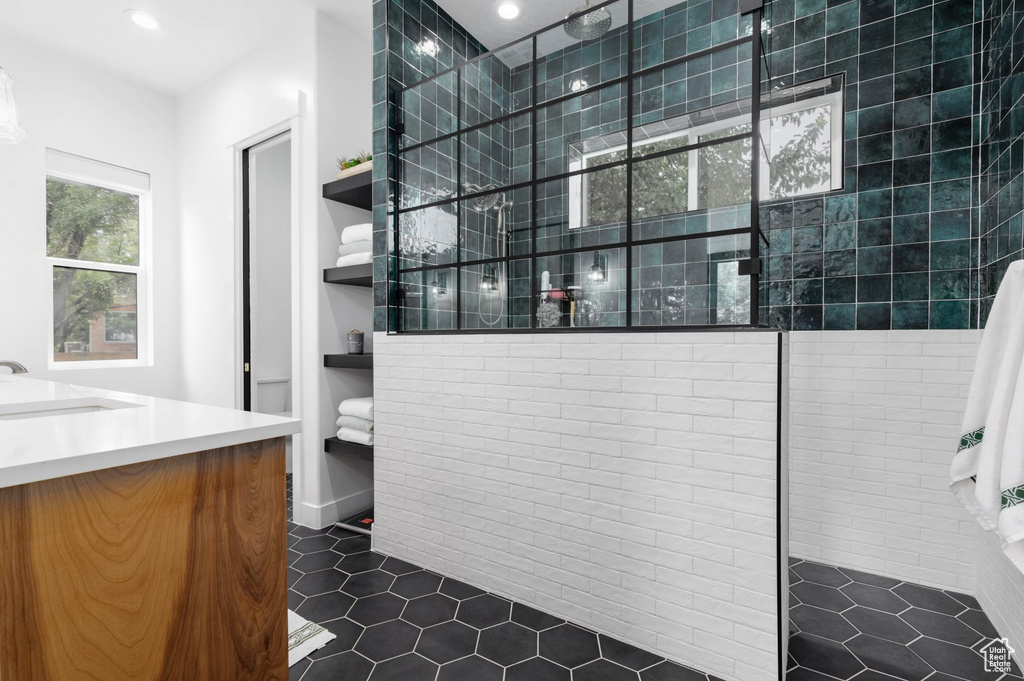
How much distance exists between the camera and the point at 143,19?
115 inches

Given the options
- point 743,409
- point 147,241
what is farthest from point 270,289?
point 743,409

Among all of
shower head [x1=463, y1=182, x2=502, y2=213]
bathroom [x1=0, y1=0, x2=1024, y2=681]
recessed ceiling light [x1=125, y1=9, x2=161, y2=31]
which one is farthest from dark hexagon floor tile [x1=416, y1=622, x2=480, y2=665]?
recessed ceiling light [x1=125, y1=9, x2=161, y2=31]

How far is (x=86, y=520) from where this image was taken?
0.84 metres

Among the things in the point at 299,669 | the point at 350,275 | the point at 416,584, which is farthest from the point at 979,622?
the point at 350,275

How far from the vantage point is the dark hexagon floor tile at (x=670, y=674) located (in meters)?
1.52

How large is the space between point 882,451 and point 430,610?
2066 millimetres

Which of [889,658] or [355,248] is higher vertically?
[355,248]

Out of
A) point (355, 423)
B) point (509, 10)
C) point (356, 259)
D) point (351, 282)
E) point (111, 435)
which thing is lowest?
point (355, 423)

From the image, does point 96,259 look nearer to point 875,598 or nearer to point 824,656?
point 824,656

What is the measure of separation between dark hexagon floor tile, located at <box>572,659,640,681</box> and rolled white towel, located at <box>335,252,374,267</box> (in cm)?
203

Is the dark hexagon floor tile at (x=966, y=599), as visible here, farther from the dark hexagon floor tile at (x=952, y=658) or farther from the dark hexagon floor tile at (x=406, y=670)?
the dark hexagon floor tile at (x=406, y=670)

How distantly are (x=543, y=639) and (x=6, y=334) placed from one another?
3.73 m

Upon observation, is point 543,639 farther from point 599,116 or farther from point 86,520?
point 599,116

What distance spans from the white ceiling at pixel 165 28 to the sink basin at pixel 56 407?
2.39 m
